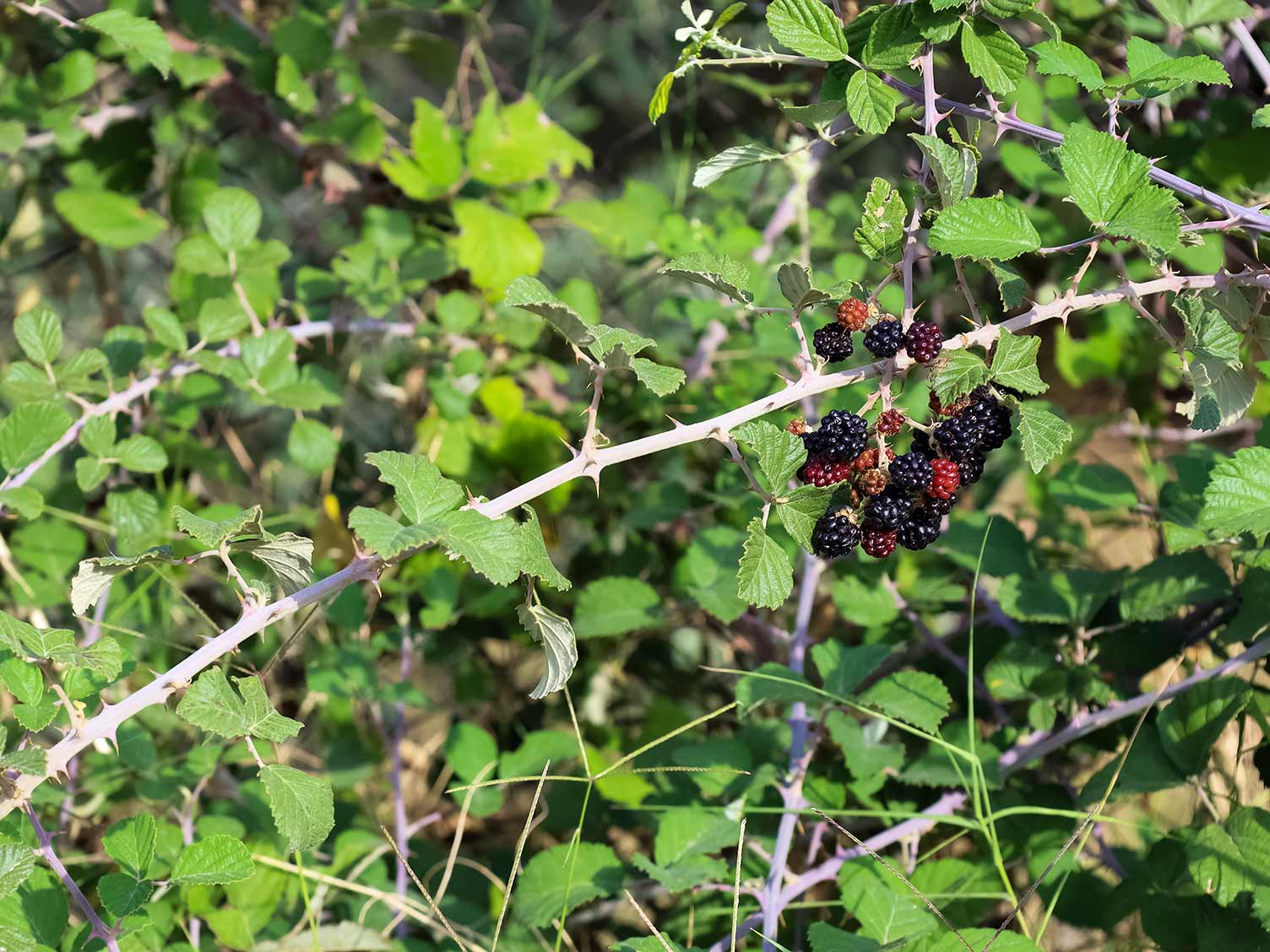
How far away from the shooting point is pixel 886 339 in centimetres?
91

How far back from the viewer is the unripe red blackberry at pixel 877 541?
94 centimetres

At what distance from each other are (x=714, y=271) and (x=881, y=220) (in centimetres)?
15

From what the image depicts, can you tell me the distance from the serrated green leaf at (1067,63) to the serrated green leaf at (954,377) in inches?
12.1

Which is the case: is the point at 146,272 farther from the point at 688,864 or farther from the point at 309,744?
the point at 688,864

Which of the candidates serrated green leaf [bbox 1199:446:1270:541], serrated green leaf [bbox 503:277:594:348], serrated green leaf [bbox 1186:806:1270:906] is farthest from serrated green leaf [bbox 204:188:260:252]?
serrated green leaf [bbox 1186:806:1270:906]

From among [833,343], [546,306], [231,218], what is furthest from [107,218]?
[833,343]

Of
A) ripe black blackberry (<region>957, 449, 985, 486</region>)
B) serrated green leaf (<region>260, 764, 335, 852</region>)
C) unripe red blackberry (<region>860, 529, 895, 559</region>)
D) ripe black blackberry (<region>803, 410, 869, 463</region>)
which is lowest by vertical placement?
serrated green leaf (<region>260, 764, 335, 852</region>)

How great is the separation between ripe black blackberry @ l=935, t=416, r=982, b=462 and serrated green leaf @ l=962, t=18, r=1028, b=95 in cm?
30

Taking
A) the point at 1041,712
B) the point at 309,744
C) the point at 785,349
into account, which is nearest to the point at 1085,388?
the point at 785,349

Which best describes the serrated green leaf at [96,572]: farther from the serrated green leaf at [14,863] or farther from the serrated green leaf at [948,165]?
the serrated green leaf at [948,165]

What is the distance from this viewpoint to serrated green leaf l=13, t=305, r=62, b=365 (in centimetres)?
130

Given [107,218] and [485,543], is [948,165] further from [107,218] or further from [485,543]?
[107,218]

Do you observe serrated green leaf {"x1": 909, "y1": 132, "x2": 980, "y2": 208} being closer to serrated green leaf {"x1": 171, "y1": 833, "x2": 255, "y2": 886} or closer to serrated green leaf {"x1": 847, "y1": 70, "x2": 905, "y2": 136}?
serrated green leaf {"x1": 847, "y1": 70, "x2": 905, "y2": 136}

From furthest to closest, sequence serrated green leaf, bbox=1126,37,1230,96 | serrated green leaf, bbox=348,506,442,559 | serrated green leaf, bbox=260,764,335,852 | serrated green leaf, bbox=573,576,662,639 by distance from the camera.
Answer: serrated green leaf, bbox=573,576,662,639, serrated green leaf, bbox=1126,37,1230,96, serrated green leaf, bbox=260,764,335,852, serrated green leaf, bbox=348,506,442,559
